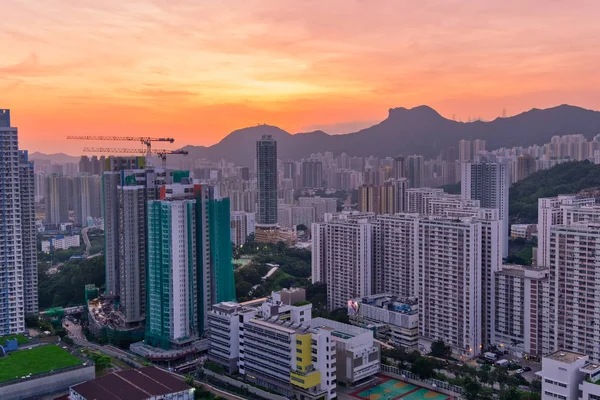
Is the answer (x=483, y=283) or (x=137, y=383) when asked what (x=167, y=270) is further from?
(x=483, y=283)

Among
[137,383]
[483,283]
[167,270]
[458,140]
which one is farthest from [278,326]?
[458,140]

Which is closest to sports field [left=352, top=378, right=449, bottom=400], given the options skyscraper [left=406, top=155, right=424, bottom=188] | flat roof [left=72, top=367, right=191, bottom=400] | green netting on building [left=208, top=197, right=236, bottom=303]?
flat roof [left=72, top=367, right=191, bottom=400]

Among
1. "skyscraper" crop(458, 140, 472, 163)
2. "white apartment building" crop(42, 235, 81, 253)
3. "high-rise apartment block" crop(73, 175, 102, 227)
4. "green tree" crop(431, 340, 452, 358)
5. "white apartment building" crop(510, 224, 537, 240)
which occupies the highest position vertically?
"skyscraper" crop(458, 140, 472, 163)

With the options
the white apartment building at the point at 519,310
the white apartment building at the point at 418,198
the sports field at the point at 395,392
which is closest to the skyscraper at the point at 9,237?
the sports field at the point at 395,392

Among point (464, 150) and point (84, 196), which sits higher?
point (464, 150)

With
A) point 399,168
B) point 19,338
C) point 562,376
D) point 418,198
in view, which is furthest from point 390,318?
point 399,168

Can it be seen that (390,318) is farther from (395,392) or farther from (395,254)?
(395,392)

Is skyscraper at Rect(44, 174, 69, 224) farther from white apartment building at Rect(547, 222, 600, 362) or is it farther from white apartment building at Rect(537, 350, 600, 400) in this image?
white apartment building at Rect(537, 350, 600, 400)
